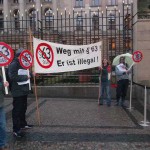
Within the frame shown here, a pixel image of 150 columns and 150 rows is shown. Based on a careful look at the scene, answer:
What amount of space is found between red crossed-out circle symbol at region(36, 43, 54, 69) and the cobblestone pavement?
4.84ft

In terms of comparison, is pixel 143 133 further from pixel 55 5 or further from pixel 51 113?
pixel 55 5

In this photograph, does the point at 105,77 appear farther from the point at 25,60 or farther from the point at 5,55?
the point at 5,55

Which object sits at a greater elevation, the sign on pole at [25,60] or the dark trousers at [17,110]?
the sign on pole at [25,60]

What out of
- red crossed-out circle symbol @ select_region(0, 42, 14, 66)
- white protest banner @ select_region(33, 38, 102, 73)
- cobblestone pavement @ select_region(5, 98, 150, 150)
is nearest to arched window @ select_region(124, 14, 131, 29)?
white protest banner @ select_region(33, 38, 102, 73)

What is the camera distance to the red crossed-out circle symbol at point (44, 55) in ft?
28.1

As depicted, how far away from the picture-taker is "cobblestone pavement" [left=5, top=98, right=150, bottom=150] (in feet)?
20.3

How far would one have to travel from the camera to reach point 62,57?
31.1 ft

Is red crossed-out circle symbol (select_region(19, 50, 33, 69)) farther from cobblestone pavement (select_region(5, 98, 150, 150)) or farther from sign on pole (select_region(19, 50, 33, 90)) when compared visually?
cobblestone pavement (select_region(5, 98, 150, 150))

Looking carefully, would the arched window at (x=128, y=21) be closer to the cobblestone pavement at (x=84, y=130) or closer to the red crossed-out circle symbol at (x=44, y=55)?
the cobblestone pavement at (x=84, y=130)

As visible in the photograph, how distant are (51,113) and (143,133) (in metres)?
3.35

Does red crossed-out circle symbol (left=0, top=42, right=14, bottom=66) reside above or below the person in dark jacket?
above

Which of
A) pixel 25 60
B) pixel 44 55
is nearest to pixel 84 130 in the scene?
pixel 25 60

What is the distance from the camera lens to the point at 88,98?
13.6m

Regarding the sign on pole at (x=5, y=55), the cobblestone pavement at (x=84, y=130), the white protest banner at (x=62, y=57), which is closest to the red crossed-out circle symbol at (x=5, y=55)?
the sign on pole at (x=5, y=55)
